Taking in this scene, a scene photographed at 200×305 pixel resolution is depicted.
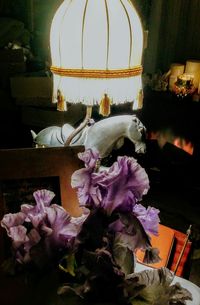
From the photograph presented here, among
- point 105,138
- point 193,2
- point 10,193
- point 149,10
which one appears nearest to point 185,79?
point 193,2

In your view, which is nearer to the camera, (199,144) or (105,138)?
(105,138)

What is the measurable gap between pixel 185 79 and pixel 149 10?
1410 mm

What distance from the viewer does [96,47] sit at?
120 centimetres

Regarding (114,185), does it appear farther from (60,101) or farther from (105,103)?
(60,101)

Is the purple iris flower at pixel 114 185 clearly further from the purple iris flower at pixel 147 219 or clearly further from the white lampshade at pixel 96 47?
the white lampshade at pixel 96 47

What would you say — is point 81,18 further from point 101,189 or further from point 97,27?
point 101,189

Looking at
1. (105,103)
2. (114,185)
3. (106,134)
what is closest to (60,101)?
(105,103)

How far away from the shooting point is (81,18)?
1.19 metres

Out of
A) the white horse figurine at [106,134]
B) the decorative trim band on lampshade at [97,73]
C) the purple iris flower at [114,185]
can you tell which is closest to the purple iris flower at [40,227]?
the purple iris flower at [114,185]

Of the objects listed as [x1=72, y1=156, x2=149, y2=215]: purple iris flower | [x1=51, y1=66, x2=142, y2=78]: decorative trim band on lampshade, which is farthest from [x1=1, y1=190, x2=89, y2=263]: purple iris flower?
[x1=51, y1=66, x2=142, y2=78]: decorative trim band on lampshade

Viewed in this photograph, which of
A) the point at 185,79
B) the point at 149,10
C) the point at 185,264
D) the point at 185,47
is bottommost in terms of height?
the point at 185,264

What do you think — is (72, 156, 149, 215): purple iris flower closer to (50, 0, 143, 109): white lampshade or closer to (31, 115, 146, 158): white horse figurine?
(50, 0, 143, 109): white lampshade

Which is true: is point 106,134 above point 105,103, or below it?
below

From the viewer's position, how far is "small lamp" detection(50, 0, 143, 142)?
118 cm
